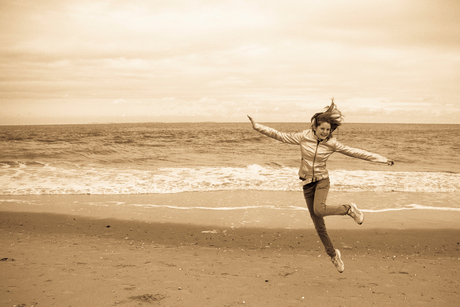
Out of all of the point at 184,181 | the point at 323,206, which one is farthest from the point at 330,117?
the point at 184,181

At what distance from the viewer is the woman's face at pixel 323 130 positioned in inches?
168

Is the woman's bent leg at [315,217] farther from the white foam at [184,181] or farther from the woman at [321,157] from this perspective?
the white foam at [184,181]

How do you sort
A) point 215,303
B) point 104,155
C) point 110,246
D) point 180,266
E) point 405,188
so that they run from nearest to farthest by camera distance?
1. point 215,303
2. point 180,266
3. point 110,246
4. point 405,188
5. point 104,155

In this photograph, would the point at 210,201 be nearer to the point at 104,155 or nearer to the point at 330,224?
the point at 330,224

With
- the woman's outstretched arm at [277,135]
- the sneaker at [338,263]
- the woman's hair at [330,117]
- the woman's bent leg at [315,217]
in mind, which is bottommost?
the sneaker at [338,263]

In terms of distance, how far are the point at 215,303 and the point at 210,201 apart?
5.67m

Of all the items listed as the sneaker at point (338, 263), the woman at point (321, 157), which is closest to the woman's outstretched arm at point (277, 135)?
the woman at point (321, 157)

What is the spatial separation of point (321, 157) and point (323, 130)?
375 millimetres

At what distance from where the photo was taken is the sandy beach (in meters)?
4.12

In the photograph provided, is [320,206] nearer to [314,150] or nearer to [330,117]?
[314,150]

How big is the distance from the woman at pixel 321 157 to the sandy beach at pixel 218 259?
774 mm

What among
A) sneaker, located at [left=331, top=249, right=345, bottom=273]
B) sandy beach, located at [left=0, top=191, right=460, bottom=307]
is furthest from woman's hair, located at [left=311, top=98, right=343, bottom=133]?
sandy beach, located at [left=0, top=191, right=460, bottom=307]

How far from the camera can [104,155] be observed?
73.8ft

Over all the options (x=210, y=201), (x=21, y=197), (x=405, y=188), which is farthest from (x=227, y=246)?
(x=405, y=188)
